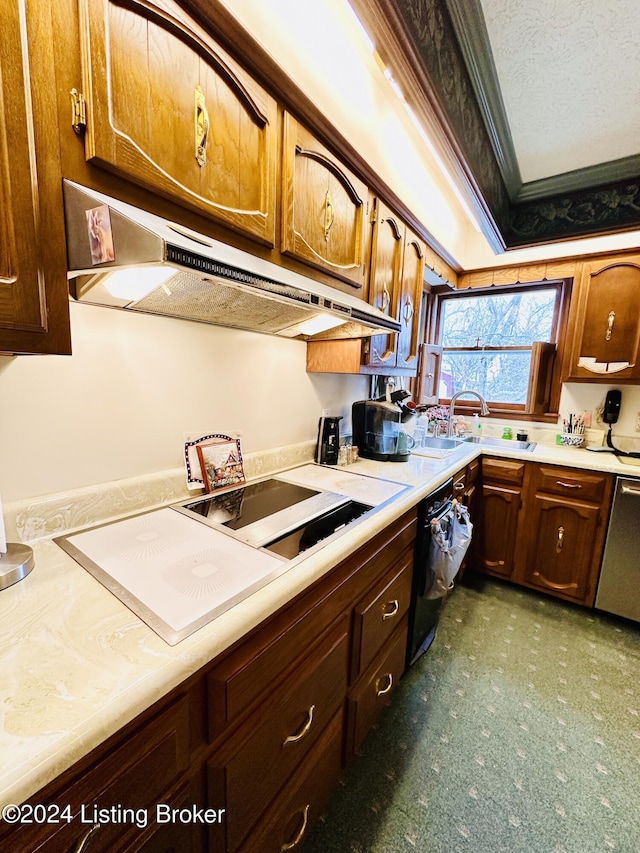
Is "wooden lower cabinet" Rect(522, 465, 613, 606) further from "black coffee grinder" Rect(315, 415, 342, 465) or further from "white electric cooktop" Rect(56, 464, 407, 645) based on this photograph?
"white electric cooktop" Rect(56, 464, 407, 645)

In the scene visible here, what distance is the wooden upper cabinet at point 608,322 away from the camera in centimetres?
209

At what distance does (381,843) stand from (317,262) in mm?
1785

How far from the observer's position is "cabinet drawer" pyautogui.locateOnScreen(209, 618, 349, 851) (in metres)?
0.68

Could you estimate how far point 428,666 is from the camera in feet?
5.42

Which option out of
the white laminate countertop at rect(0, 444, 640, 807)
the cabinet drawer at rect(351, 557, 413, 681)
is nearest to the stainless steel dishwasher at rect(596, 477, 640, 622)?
the cabinet drawer at rect(351, 557, 413, 681)

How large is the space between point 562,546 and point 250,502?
6.47ft

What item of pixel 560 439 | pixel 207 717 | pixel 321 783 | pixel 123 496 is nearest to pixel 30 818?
pixel 207 717

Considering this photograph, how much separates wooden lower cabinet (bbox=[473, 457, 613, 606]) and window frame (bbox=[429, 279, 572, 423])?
642mm

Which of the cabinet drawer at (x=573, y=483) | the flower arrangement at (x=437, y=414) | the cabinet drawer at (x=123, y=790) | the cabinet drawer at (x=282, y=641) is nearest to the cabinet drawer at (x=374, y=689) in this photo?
the cabinet drawer at (x=282, y=641)

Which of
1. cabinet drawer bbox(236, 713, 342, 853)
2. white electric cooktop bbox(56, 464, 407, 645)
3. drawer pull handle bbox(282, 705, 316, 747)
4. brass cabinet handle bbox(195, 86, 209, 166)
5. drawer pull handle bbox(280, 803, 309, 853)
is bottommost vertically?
drawer pull handle bbox(280, 803, 309, 853)

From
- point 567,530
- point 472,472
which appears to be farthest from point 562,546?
point 472,472

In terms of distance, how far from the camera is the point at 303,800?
0.90 metres

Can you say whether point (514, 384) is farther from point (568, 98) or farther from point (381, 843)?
point (381, 843)

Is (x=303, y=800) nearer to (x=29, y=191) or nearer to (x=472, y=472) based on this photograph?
(x=29, y=191)
